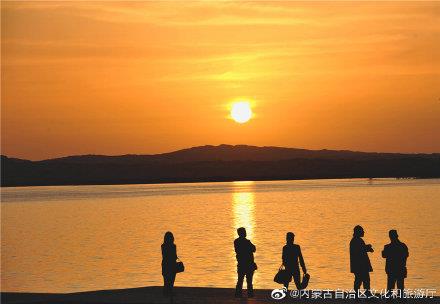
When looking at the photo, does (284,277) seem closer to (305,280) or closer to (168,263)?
(305,280)

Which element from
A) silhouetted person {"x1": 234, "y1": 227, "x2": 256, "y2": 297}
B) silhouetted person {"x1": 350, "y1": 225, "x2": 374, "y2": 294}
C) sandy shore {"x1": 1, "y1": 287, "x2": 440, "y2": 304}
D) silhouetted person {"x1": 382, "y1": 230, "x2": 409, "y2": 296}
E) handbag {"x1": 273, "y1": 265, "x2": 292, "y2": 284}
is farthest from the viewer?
silhouetted person {"x1": 234, "y1": 227, "x2": 256, "y2": 297}

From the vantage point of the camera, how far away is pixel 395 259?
22.1 m

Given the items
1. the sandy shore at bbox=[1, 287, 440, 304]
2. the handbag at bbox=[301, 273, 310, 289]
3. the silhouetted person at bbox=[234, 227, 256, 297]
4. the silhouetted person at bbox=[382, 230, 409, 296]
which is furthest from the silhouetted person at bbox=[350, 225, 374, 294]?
the silhouetted person at bbox=[234, 227, 256, 297]

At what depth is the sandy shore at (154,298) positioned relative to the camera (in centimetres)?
2255

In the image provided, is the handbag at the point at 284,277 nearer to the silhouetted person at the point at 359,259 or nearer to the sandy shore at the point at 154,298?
the sandy shore at the point at 154,298

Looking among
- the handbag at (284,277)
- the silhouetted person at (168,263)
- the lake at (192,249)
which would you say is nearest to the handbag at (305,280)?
the handbag at (284,277)

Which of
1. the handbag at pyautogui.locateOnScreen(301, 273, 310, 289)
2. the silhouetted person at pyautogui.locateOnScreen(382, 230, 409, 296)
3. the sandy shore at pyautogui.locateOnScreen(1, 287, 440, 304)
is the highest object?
the silhouetted person at pyautogui.locateOnScreen(382, 230, 409, 296)

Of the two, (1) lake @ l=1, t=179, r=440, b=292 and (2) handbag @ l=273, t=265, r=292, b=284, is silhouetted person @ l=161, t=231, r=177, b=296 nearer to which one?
(2) handbag @ l=273, t=265, r=292, b=284

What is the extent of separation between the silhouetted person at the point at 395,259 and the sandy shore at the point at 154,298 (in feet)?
1.81

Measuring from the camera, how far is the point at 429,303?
21.9 meters

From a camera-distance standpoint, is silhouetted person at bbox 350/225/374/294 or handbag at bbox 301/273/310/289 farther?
handbag at bbox 301/273/310/289

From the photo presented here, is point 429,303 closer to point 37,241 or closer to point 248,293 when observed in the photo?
point 248,293

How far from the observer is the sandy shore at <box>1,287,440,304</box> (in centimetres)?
2255

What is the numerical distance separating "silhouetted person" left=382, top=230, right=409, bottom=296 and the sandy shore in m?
0.55
